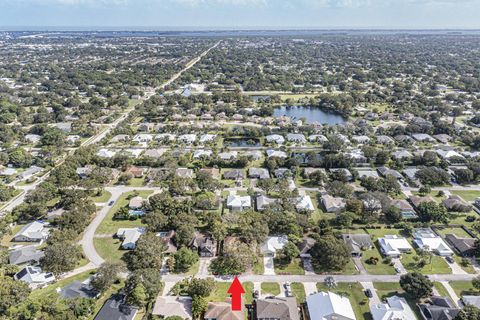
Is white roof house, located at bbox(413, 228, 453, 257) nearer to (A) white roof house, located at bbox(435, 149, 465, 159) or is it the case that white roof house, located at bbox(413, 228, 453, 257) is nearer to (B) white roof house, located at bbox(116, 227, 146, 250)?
(A) white roof house, located at bbox(435, 149, 465, 159)

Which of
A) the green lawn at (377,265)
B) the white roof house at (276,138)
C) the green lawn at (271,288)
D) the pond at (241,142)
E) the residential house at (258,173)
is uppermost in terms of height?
the white roof house at (276,138)

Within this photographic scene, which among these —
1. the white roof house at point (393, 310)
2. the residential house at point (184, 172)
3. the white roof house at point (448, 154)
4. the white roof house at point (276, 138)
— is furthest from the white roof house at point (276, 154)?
the white roof house at point (393, 310)

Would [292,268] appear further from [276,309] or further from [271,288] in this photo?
[276,309]

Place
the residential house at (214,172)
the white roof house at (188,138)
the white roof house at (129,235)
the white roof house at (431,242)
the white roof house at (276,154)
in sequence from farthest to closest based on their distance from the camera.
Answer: the white roof house at (188,138)
the white roof house at (276,154)
the residential house at (214,172)
the white roof house at (129,235)
the white roof house at (431,242)

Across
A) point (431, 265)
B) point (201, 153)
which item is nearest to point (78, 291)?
A: point (431, 265)

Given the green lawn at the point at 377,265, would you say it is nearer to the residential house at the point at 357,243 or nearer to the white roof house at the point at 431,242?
the residential house at the point at 357,243

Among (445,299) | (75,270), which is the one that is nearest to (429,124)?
(445,299)
